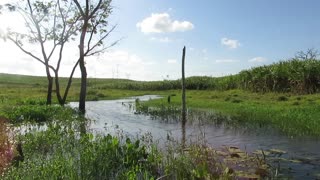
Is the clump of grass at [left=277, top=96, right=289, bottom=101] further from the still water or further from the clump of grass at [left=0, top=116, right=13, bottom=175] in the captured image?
the clump of grass at [left=0, top=116, right=13, bottom=175]

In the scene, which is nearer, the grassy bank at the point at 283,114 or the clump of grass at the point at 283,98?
the grassy bank at the point at 283,114

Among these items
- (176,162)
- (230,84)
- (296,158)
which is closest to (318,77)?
(230,84)

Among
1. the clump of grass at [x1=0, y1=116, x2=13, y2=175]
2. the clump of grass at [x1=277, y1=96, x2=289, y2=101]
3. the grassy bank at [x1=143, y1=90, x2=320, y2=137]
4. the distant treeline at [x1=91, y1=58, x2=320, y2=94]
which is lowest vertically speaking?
the clump of grass at [x1=0, y1=116, x2=13, y2=175]

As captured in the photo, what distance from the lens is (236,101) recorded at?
107 feet

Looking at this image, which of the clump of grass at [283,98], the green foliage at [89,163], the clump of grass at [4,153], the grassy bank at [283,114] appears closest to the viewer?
the green foliage at [89,163]

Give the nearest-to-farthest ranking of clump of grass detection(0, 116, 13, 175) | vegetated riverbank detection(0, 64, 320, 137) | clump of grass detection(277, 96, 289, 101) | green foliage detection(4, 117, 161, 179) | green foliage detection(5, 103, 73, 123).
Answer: green foliage detection(4, 117, 161, 179)
clump of grass detection(0, 116, 13, 175)
vegetated riverbank detection(0, 64, 320, 137)
green foliage detection(5, 103, 73, 123)
clump of grass detection(277, 96, 289, 101)

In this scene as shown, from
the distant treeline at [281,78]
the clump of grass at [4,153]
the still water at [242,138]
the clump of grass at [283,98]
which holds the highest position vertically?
the distant treeline at [281,78]

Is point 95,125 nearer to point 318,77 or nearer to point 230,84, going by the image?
point 318,77

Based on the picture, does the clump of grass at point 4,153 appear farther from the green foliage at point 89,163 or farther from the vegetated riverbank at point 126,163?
the green foliage at point 89,163

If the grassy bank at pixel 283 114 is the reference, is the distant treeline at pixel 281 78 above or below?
above

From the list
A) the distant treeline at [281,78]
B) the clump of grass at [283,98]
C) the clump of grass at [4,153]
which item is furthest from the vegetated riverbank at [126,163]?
the distant treeline at [281,78]

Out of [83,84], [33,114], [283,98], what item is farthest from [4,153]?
[283,98]

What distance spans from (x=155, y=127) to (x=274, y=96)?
15218 mm

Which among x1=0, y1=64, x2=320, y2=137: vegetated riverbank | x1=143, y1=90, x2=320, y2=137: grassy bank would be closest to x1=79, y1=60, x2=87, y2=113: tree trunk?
x1=0, y1=64, x2=320, y2=137: vegetated riverbank
